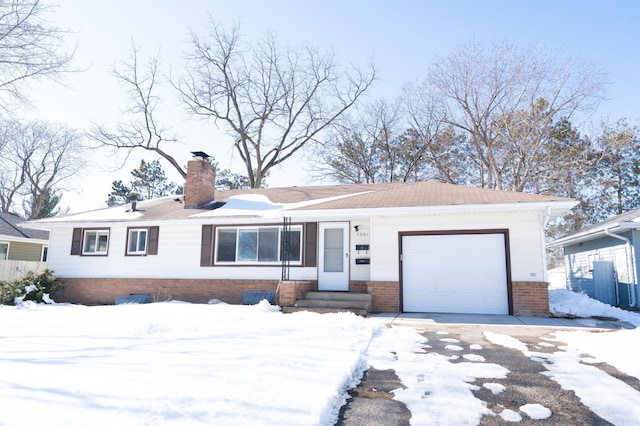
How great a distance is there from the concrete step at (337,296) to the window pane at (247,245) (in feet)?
7.92

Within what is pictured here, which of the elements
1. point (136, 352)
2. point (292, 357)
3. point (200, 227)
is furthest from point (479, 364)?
point (200, 227)

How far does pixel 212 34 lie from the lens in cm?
2498

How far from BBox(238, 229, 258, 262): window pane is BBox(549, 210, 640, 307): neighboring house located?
10542 millimetres

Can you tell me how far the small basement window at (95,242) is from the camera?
535 inches

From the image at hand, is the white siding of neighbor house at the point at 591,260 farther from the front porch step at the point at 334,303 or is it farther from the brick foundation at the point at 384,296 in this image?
the front porch step at the point at 334,303

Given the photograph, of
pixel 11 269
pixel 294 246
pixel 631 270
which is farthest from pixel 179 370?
pixel 11 269

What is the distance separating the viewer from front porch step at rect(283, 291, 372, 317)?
31.3 ft

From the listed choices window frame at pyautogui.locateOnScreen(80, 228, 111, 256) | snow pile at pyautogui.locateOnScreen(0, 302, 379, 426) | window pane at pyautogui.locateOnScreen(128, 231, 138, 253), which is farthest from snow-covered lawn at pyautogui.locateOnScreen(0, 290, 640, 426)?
window frame at pyautogui.locateOnScreen(80, 228, 111, 256)

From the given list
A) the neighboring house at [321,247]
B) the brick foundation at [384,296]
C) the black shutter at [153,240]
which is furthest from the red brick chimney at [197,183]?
the brick foundation at [384,296]

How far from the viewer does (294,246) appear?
11.7 metres

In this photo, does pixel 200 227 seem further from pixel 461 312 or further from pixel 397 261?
pixel 461 312

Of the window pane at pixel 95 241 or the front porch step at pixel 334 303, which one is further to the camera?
the window pane at pixel 95 241

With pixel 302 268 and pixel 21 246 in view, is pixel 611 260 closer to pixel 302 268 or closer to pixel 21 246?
pixel 302 268

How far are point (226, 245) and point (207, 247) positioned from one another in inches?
23.9
